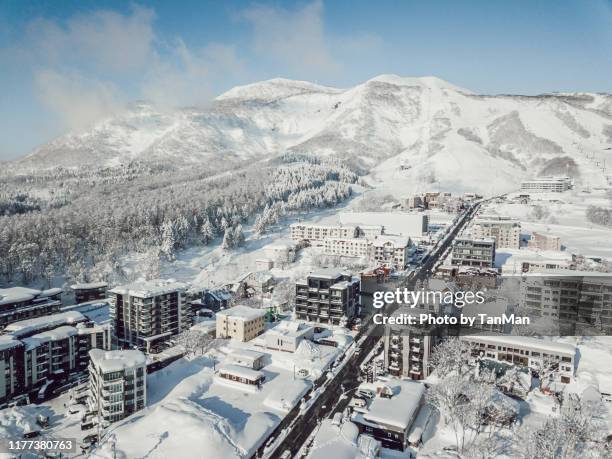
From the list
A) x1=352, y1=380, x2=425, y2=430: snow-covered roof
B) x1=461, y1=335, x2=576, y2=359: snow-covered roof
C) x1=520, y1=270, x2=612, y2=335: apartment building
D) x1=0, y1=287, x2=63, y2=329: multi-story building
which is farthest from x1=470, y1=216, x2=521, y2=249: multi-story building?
x1=0, y1=287, x2=63, y2=329: multi-story building

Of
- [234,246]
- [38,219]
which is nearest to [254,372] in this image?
[234,246]

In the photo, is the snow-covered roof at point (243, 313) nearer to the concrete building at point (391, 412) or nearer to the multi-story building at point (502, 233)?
the concrete building at point (391, 412)

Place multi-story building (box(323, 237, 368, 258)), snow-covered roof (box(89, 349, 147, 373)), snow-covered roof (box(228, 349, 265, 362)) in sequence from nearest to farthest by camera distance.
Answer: snow-covered roof (box(89, 349, 147, 373)), snow-covered roof (box(228, 349, 265, 362)), multi-story building (box(323, 237, 368, 258))

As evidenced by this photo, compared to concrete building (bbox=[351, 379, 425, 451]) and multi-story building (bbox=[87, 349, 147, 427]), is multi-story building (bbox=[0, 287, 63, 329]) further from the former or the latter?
concrete building (bbox=[351, 379, 425, 451])

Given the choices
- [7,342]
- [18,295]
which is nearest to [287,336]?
[7,342]

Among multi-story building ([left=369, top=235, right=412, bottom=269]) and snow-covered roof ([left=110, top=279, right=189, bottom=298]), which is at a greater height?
multi-story building ([left=369, top=235, right=412, bottom=269])

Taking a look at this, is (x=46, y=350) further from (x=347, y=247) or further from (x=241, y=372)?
(x=347, y=247)

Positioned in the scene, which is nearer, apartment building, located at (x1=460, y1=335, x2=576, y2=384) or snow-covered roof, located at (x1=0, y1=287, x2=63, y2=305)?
apartment building, located at (x1=460, y1=335, x2=576, y2=384)

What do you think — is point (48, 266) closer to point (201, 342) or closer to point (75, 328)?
point (75, 328)
